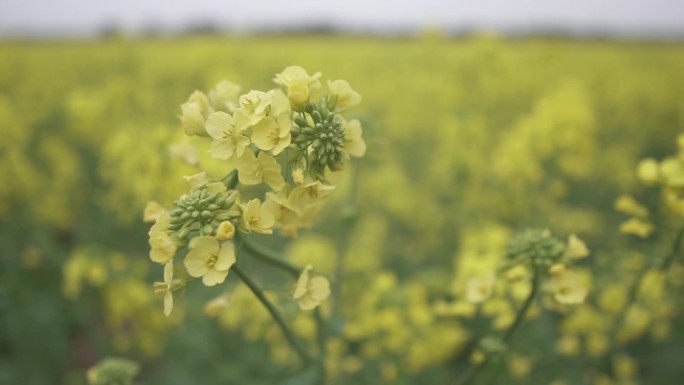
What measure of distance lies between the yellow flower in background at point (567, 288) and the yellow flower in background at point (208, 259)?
39.5 inches

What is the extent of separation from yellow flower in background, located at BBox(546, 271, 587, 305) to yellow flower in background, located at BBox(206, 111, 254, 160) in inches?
40.7

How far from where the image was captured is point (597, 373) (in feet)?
8.55

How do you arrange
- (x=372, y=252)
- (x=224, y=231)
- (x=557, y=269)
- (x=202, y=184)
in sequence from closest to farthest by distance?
(x=224, y=231) → (x=202, y=184) → (x=557, y=269) → (x=372, y=252)

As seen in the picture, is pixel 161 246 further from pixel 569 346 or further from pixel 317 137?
pixel 569 346

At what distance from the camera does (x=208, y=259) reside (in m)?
1.22

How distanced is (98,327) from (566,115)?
3658mm

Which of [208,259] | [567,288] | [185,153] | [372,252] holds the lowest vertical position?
[372,252]

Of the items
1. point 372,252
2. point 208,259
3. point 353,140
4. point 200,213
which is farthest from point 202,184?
point 372,252

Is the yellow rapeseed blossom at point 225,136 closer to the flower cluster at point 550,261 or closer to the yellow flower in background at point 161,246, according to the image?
the yellow flower in background at point 161,246

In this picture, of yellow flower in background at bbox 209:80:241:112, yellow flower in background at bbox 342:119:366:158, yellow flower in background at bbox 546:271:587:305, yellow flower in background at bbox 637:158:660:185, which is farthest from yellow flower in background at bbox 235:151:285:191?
yellow flower in background at bbox 637:158:660:185

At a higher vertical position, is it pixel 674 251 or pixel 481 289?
pixel 674 251

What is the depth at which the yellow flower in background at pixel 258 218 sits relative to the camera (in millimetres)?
1237

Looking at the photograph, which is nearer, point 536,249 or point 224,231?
point 224,231

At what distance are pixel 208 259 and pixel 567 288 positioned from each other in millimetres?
1091
